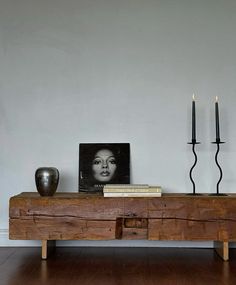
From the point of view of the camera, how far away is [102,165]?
2.75 m

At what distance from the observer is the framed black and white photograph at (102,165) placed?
273 cm

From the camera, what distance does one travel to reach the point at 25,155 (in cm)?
279

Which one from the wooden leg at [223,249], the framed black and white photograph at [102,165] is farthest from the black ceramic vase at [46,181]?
the wooden leg at [223,249]

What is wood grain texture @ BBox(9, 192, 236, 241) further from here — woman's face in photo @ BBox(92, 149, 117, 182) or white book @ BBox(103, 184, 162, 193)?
woman's face in photo @ BBox(92, 149, 117, 182)

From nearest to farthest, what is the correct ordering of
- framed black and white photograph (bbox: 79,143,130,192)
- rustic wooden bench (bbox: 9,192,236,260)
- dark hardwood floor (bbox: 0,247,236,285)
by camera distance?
1. dark hardwood floor (bbox: 0,247,236,285)
2. rustic wooden bench (bbox: 9,192,236,260)
3. framed black and white photograph (bbox: 79,143,130,192)

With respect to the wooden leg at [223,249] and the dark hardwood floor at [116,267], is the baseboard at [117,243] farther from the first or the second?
the wooden leg at [223,249]

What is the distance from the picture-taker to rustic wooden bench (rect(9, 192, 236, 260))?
2.36 meters

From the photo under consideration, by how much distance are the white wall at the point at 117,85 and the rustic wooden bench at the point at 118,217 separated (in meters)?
0.40

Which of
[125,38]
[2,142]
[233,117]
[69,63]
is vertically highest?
[125,38]

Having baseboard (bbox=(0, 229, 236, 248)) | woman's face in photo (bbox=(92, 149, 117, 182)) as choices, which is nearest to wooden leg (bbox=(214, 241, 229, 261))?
baseboard (bbox=(0, 229, 236, 248))

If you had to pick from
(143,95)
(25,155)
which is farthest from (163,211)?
(25,155)

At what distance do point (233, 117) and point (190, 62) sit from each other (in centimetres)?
50

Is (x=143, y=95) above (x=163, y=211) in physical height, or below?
above

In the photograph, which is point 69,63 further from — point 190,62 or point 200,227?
point 200,227
